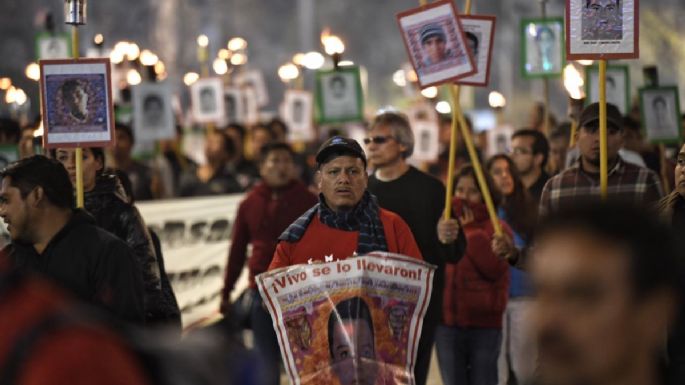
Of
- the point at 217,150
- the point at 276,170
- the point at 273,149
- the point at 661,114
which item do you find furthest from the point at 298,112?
the point at 276,170

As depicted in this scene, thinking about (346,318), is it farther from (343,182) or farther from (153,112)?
(153,112)

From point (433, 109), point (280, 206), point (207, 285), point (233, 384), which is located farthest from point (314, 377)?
point (433, 109)

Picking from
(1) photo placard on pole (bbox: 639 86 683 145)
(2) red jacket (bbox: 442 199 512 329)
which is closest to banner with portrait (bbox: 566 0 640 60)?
(2) red jacket (bbox: 442 199 512 329)

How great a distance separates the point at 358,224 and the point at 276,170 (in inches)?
161

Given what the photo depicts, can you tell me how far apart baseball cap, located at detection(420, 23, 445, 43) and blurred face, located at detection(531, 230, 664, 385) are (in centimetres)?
615

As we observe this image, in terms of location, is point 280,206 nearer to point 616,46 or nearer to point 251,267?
point 251,267

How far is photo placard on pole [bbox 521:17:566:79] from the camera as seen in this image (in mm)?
14922

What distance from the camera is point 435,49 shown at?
8922 millimetres

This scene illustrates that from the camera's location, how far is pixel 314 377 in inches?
269

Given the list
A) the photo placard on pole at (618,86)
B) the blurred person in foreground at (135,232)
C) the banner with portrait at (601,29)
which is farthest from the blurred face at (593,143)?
the photo placard on pole at (618,86)

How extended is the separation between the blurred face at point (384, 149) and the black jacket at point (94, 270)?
11.0 feet

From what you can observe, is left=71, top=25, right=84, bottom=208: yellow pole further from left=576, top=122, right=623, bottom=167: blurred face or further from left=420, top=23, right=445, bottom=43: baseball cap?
left=576, top=122, right=623, bottom=167: blurred face

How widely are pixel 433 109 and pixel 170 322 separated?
1587 cm

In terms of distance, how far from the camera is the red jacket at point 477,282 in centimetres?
989
